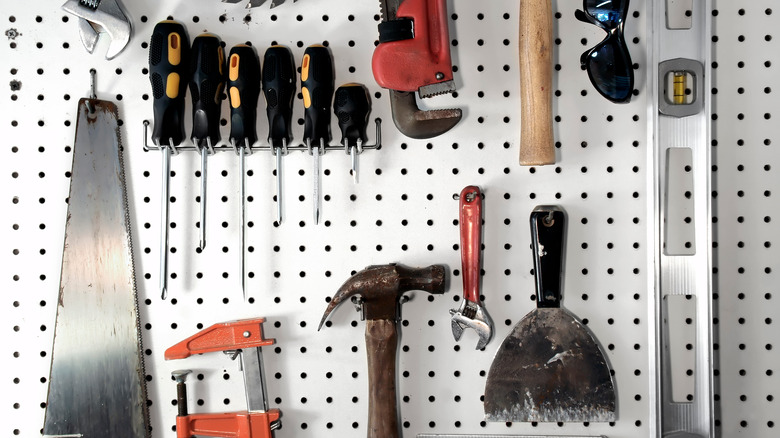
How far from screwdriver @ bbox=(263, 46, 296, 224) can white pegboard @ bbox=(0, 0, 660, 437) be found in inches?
2.4

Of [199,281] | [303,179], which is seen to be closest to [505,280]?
[303,179]

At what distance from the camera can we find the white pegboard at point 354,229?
134 cm

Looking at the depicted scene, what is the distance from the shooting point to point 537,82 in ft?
4.15

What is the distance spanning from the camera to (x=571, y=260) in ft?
4.49

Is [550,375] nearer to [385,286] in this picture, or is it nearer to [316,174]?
[385,286]

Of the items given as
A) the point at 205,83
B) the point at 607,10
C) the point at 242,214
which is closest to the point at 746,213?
the point at 607,10

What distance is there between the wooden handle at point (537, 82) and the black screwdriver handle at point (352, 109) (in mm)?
358

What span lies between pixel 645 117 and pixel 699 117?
11cm

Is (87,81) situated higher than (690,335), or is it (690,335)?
(87,81)

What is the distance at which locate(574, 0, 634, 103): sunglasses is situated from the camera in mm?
1283

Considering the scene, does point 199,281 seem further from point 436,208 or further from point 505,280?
point 505,280

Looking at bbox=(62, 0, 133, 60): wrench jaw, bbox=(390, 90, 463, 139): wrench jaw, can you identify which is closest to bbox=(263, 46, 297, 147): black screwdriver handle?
bbox=(390, 90, 463, 139): wrench jaw

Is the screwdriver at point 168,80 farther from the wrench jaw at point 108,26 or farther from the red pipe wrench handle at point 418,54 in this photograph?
the red pipe wrench handle at point 418,54

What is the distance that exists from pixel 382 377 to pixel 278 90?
67cm
